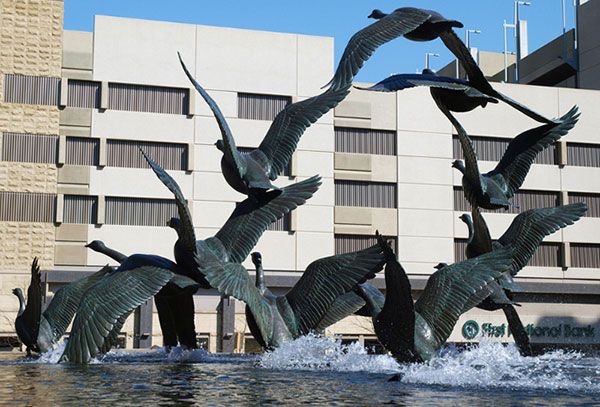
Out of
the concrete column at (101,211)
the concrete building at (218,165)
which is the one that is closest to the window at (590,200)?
the concrete building at (218,165)

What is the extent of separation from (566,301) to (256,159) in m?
39.9

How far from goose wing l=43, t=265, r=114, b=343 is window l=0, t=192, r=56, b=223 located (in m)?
31.0

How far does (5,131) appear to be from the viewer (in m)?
47.8

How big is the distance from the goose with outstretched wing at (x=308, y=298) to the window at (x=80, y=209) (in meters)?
34.6

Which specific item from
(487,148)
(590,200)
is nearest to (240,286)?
(487,148)

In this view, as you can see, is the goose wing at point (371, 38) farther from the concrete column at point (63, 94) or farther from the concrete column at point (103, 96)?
the concrete column at point (63, 94)

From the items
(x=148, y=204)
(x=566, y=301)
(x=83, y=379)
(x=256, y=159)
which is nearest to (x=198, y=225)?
(x=148, y=204)

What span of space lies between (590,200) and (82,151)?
28161 mm

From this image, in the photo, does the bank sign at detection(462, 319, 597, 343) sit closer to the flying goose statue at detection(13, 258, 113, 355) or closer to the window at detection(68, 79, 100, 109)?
the window at detection(68, 79, 100, 109)

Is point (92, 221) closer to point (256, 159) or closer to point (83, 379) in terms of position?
point (256, 159)

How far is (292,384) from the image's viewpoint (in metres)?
10.4

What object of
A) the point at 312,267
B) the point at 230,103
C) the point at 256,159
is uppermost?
the point at 230,103

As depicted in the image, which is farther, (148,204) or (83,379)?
(148,204)

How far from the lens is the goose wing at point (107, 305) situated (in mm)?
12320
